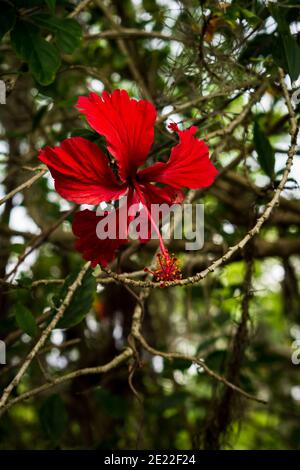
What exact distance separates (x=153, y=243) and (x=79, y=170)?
3.37ft

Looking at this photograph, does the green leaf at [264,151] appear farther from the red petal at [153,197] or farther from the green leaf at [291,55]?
the red petal at [153,197]

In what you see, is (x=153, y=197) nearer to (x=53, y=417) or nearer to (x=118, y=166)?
(x=118, y=166)

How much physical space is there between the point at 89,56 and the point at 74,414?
47.4 inches

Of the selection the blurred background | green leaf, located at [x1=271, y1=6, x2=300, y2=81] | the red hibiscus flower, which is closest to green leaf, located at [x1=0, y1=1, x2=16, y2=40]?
the blurred background

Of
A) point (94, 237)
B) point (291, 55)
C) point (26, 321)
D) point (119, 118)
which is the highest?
point (291, 55)

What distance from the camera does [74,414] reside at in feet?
6.49

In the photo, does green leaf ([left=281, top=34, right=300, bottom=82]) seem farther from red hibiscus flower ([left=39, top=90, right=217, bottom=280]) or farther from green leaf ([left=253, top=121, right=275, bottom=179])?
red hibiscus flower ([left=39, top=90, right=217, bottom=280])

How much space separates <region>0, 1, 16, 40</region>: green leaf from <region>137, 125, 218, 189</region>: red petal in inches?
15.1

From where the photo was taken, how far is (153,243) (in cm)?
176

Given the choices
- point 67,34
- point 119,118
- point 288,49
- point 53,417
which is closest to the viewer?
point 119,118

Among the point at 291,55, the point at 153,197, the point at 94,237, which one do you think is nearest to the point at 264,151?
the point at 291,55

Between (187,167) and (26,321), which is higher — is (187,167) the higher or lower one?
the higher one

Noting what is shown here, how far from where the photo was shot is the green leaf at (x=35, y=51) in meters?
1.01

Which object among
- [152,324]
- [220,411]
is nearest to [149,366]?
[152,324]
